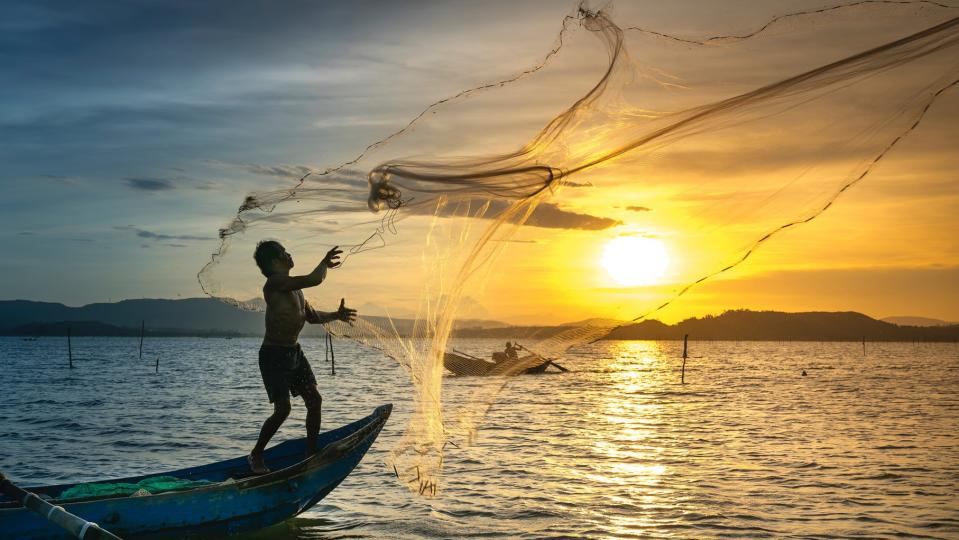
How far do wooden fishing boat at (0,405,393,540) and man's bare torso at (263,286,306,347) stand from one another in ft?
5.40

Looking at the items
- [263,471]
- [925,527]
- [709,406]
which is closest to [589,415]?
[709,406]

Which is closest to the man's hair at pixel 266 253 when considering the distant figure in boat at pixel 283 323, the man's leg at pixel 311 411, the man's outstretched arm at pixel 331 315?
the distant figure in boat at pixel 283 323

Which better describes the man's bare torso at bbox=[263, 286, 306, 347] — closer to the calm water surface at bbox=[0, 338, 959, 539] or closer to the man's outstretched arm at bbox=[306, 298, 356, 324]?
the man's outstretched arm at bbox=[306, 298, 356, 324]

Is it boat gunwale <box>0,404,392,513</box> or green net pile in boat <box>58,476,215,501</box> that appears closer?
boat gunwale <box>0,404,392,513</box>

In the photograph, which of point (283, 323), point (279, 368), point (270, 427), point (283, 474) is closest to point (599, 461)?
point (283, 474)

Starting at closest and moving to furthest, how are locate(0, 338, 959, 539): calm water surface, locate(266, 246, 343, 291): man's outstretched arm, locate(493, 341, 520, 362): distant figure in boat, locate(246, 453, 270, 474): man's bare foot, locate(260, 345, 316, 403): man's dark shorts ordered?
1. locate(266, 246, 343, 291): man's outstretched arm
2. locate(260, 345, 316, 403): man's dark shorts
3. locate(493, 341, 520, 362): distant figure in boat
4. locate(246, 453, 270, 474): man's bare foot
5. locate(0, 338, 959, 539): calm water surface

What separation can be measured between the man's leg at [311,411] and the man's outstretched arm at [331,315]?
71 centimetres

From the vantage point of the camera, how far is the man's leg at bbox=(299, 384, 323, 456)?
371 inches

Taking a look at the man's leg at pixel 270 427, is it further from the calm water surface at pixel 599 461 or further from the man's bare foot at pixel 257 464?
the calm water surface at pixel 599 461

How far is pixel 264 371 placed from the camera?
9250 millimetres

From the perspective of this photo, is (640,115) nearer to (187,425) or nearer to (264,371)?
(264,371)

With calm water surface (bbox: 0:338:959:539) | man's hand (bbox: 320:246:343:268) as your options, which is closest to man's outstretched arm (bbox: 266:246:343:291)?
man's hand (bbox: 320:246:343:268)

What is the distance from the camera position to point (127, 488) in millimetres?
9617

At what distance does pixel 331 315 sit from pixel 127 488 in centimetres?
298
